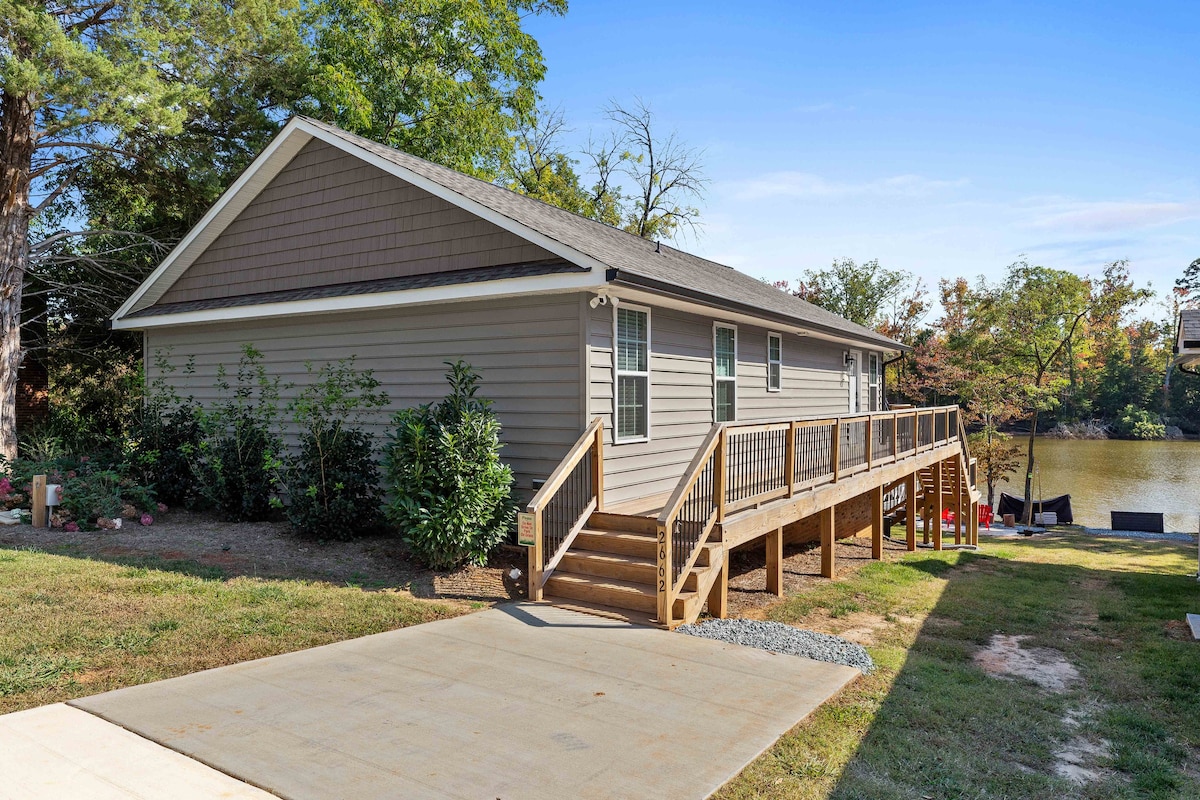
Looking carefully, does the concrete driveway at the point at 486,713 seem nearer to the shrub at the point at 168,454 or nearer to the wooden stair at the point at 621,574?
the wooden stair at the point at 621,574

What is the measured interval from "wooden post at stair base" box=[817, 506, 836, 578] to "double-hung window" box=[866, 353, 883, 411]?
8.39 m

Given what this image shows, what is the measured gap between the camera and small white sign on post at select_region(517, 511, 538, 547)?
6590 millimetres

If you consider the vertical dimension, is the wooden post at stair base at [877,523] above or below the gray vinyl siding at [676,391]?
below

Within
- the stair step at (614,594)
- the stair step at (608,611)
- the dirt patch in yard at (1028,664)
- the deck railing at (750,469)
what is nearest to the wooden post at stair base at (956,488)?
the deck railing at (750,469)

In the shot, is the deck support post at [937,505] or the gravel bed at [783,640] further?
the deck support post at [937,505]

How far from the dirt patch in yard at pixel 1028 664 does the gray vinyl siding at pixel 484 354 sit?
4449mm

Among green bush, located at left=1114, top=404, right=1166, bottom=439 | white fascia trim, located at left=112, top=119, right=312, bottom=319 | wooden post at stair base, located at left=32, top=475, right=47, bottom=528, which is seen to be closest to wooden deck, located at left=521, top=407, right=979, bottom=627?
white fascia trim, located at left=112, top=119, right=312, bottom=319

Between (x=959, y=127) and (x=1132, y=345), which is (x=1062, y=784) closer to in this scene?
(x=959, y=127)

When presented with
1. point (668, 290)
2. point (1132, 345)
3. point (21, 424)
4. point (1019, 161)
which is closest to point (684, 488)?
point (668, 290)

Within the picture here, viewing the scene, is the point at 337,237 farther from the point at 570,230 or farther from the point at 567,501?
the point at 567,501

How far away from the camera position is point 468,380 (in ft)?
26.4

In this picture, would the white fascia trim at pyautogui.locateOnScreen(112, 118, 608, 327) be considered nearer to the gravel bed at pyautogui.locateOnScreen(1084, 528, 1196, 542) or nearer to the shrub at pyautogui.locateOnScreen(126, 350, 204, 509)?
the shrub at pyautogui.locateOnScreen(126, 350, 204, 509)

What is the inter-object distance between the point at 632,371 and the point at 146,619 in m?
5.24

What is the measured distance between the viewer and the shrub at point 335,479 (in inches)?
346
